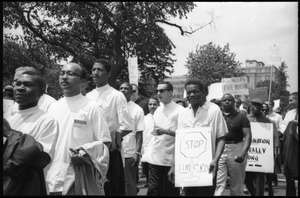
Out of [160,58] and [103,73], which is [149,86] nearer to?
[160,58]

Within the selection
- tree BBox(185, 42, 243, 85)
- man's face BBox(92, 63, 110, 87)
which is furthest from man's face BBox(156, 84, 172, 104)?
tree BBox(185, 42, 243, 85)

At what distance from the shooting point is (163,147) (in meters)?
6.40

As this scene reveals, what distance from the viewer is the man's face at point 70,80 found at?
4363 mm

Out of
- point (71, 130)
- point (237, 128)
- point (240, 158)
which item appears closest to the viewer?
point (71, 130)

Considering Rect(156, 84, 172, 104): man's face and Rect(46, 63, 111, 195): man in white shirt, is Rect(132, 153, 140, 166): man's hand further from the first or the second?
Rect(46, 63, 111, 195): man in white shirt

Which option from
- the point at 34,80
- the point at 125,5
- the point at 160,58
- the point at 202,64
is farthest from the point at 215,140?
the point at 202,64

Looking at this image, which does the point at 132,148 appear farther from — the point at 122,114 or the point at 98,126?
the point at 98,126

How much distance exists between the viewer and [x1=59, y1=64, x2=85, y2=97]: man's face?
4.36 metres

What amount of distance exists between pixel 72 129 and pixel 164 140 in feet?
8.09

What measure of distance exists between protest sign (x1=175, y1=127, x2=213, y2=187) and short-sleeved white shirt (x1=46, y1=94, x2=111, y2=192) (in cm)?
122

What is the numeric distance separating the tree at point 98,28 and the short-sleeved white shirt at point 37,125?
15.0m

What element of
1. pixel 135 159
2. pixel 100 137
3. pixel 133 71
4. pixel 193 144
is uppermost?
pixel 133 71

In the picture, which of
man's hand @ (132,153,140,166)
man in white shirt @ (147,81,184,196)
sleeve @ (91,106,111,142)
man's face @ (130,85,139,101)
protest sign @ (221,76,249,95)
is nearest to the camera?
sleeve @ (91,106,111,142)

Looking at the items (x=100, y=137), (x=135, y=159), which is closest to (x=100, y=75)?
(x=100, y=137)
